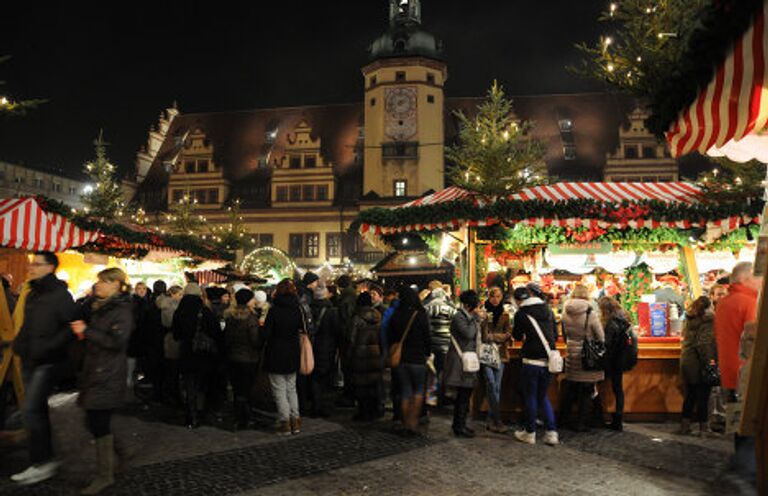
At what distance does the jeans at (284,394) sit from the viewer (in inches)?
289

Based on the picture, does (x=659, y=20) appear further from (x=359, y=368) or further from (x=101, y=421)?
(x=101, y=421)

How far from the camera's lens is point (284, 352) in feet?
23.8

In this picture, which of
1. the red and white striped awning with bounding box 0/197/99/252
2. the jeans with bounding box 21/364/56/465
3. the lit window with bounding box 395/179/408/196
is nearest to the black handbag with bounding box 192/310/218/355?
the jeans with bounding box 21/364/56/465

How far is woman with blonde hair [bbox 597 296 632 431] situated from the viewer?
7.75 meters

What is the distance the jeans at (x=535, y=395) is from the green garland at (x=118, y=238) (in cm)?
1088

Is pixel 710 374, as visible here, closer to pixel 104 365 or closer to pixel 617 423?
pixel 617 423

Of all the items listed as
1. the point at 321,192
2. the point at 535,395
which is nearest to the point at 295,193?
the point at 321,192

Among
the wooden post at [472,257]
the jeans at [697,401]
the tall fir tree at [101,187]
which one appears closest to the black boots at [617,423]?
the jeans at [697,401]

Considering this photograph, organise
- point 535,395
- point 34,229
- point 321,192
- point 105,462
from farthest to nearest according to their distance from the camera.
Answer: point 321,192, point 34,229, point 535,395, point 105,462

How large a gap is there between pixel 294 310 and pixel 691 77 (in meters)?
5.31

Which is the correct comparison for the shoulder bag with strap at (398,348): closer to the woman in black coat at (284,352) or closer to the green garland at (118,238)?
the woman in black coat at (284,352)

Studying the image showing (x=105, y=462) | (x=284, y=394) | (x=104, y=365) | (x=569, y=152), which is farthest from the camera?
(x=569, y=152)

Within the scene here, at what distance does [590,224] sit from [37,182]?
292 feet

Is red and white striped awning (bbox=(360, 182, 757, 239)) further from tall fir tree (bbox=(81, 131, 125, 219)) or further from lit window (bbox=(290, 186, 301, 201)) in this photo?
lit window (bbox=(290, 186, 301, 201))
